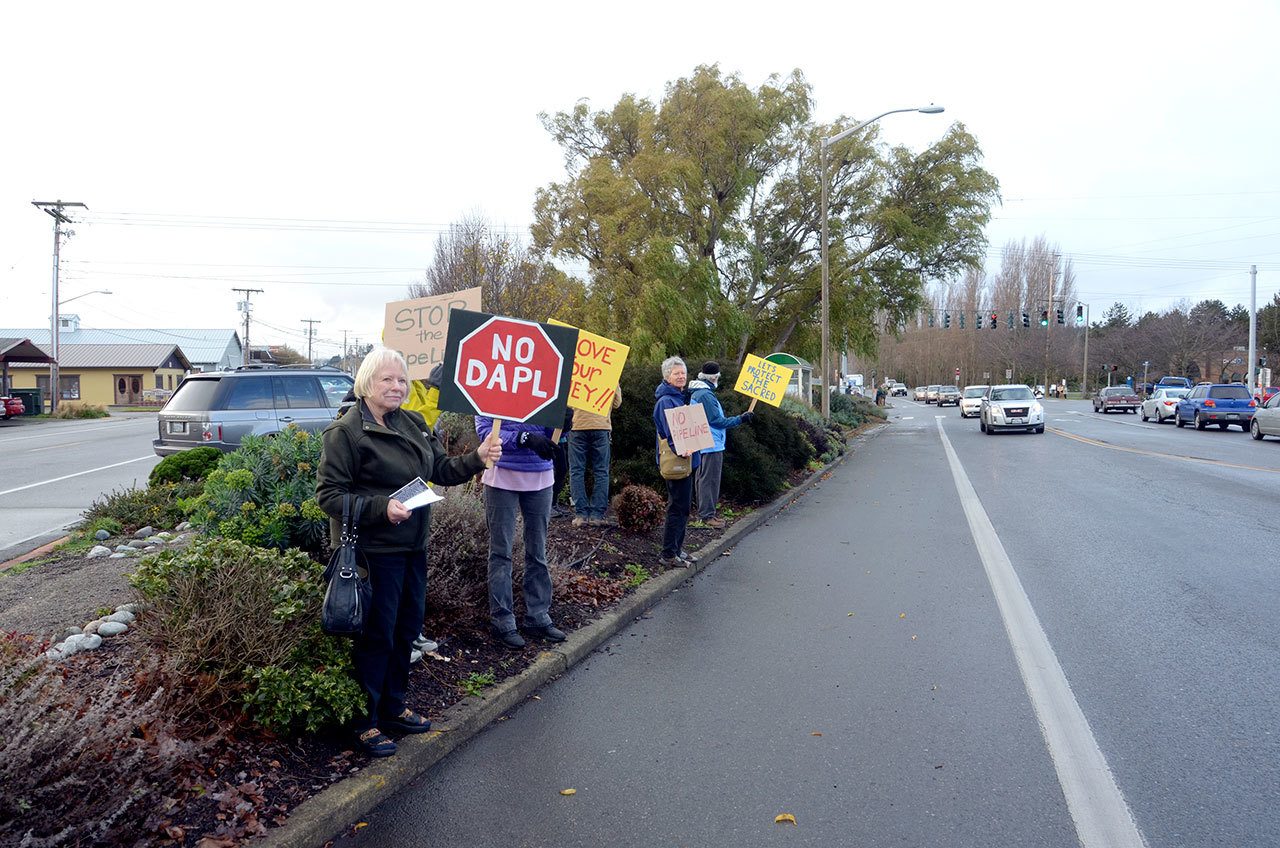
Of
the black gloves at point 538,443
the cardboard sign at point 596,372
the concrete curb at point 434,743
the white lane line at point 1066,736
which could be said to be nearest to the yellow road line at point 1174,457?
the white lane line at point 1066,736

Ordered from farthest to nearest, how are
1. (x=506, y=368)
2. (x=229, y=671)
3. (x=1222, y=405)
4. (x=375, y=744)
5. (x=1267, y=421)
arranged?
(x=1222, y=405)
(x=1267, y=421)
(x=506, y=368)
(x=375, y=744)
(x=229, y=671)

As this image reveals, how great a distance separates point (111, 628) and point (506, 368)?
2468 millimetres

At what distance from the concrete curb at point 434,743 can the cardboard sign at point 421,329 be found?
2.39 m

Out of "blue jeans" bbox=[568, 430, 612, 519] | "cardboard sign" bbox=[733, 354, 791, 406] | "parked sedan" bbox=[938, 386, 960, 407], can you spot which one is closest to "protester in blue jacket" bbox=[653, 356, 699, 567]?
"blue jeans" bbox=[568, 430, 612, 519]

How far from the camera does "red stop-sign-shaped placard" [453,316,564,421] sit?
4891 millimetres

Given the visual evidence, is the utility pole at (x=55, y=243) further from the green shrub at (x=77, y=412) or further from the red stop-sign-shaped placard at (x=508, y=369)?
the red stop-sign-shaped placard at (x=508, y=369)

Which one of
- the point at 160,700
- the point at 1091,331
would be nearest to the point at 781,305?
the point at 160,700

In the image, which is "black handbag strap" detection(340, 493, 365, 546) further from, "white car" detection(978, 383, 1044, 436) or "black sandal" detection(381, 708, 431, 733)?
"white car" detection(978, 383, 1044, 436)

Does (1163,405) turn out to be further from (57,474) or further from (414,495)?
(414,495)

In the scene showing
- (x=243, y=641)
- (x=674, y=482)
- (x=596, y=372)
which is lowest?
(x=243, y=641)

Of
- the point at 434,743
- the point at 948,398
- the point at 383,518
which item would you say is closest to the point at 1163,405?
the point at 948,398

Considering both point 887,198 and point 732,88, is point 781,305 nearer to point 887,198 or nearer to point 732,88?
point 887,198

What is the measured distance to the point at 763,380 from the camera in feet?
35.4

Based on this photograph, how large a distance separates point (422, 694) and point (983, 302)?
325 feet
